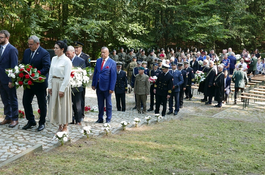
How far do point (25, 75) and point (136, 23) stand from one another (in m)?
19.8

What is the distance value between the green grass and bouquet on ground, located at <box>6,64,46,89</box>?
5.55 feet

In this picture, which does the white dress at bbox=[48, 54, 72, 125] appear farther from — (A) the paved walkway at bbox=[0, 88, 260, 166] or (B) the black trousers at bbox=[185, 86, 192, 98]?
(B) the black trousers at bbox=[185, 86, 192, 98]

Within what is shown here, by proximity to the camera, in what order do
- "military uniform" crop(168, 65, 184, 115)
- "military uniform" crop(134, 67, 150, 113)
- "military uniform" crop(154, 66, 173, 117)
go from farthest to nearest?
"military uniform" crop(168, 65, 184, 115)
"military uniform" crop(134, 67, 150, 113)
"military uniform" crop(154, 66, 173, 117)

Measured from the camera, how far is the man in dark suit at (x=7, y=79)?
22.4 feet

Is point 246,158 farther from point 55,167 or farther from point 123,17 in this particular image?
point 123,17

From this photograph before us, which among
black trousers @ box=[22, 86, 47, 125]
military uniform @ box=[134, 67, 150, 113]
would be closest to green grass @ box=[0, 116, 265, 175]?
black trousers @ box=[22, 86, 47, 125]

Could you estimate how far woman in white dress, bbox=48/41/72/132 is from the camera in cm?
609

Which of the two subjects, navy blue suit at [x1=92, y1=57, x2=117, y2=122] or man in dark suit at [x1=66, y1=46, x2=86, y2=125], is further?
navy blue suit at [x1=92, y1=57, x2=117, y2=122]

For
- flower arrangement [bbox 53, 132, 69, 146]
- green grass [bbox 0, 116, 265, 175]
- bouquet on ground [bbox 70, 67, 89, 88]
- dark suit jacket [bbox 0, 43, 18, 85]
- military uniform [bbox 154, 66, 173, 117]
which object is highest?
dark suit jacket [bbox 0, 43, 18, 85]

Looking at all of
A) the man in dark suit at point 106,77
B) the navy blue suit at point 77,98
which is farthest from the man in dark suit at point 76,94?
the man in dark suit at point 106,77

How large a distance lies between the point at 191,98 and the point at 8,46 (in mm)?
10541

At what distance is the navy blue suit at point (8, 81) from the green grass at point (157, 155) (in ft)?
7.08

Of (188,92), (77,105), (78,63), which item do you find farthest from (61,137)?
(188,92)

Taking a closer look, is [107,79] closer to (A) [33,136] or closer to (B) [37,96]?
(B) [37,96]
